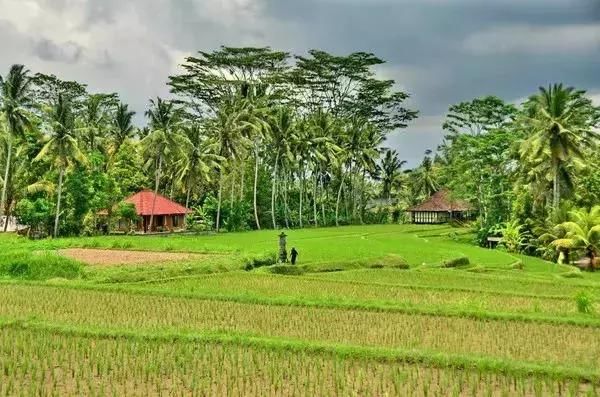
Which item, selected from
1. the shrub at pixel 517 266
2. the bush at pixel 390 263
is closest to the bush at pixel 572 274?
the shrub at pixel 517 266

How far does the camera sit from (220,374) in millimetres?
8883

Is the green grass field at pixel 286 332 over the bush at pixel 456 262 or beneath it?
beneath

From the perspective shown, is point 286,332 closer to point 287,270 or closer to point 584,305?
point 584,305

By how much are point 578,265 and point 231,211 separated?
2536cm

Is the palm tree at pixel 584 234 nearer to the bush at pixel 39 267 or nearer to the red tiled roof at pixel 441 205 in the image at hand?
the bush at pixel 39 267

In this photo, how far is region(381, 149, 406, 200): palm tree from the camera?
2635 inches

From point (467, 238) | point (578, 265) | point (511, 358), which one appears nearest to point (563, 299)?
point (511, 358)

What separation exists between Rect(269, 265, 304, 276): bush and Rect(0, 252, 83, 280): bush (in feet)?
20.3

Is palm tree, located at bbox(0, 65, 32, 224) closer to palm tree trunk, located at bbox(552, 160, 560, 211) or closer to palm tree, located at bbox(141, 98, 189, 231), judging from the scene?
palm tree, located at bbox(141, 98, 189, 231)

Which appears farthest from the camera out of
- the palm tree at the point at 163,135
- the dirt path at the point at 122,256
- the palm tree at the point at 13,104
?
the palm tree at the point at 163,135

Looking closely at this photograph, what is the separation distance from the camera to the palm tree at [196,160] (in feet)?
146

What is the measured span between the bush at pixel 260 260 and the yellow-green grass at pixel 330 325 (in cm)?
763

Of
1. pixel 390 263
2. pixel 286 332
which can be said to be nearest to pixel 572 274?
pixel 390 263

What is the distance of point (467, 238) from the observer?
43.2 m
